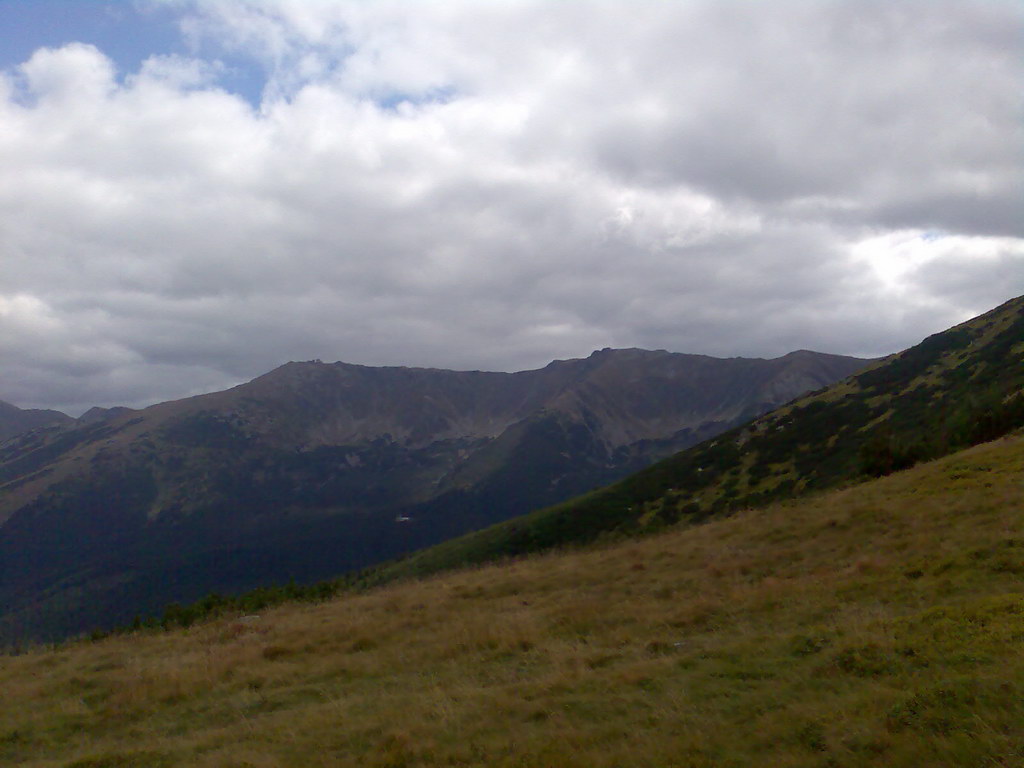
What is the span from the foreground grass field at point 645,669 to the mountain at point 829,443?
17401 mm

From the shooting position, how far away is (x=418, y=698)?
1148cm

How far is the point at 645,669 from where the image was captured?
36.2 ft

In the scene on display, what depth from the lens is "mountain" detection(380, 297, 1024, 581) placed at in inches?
1390

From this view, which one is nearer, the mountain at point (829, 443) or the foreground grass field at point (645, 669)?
the foreground grass field at point (645, 669)

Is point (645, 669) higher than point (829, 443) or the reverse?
the reverse

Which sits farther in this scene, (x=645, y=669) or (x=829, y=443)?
(x=829, y=443)

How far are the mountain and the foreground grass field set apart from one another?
1740 centimetres

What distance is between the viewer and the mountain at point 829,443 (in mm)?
35316

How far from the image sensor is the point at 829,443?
5022cm

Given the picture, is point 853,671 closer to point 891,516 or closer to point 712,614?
point 712,614

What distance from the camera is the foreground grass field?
7.94m

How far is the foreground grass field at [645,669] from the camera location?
794cm

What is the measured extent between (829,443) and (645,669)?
44.9 m

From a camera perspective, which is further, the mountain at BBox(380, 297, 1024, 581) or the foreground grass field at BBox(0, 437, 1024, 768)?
the mountain at BBox(380, 297, 1024, 581)
